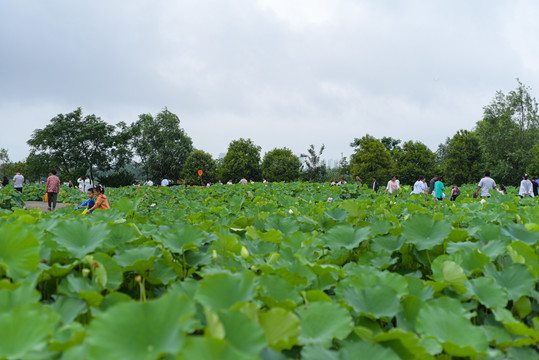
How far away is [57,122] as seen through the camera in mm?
46000

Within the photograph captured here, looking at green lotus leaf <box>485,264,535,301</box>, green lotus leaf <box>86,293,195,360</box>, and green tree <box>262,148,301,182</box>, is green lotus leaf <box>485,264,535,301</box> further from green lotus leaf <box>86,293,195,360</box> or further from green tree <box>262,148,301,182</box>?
green tree <box>262,148,301,182</box>

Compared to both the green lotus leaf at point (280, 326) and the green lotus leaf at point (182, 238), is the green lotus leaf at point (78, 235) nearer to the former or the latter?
the green lotus leaf at point (182, 238)

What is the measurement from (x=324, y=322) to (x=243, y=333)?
12.1 inches

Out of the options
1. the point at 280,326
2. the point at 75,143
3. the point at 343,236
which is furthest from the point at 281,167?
the point at 280,326

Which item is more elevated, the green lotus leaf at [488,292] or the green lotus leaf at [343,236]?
the green lotus leaf at [343,236]

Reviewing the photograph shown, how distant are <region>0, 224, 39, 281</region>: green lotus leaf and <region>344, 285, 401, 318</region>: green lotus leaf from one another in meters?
0.98

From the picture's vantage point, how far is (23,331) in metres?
0.76

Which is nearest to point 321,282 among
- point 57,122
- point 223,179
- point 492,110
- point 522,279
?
point 522,279

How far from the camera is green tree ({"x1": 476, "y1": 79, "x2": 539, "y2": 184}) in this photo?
3325 centimetres

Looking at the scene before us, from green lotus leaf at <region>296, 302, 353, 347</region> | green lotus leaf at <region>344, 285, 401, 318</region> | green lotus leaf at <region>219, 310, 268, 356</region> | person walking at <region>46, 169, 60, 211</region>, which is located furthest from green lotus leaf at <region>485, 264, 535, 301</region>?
person walking at <region>46, 169, 60, 211</region>

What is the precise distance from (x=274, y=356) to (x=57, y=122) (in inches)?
2096

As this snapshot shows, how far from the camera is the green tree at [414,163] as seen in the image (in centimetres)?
4281

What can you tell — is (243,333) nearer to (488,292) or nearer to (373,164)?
(488,292)

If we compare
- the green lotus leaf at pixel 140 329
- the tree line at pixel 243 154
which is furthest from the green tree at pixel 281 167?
the green lotus leaf at pixel 140 329
